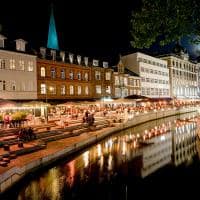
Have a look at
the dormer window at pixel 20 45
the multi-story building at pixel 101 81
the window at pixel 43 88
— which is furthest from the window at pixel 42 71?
the multi-story building at pixel 101 81

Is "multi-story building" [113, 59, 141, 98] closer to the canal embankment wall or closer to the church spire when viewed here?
the church spire

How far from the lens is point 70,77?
53062mm

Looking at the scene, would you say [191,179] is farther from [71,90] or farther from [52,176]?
[71,90]

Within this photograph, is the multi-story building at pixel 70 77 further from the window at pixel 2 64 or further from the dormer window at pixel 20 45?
the window at pixel 2 64

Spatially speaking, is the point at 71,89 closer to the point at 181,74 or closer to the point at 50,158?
the point at 50,158

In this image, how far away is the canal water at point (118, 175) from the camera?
15.5 metres

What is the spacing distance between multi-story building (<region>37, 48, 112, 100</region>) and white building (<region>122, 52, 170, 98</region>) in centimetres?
1374

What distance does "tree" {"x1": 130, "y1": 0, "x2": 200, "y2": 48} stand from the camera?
20.4m

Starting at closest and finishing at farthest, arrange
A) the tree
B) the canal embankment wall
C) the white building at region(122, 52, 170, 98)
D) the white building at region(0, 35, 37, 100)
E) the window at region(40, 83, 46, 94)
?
the canal embankment wall
the tree
the white building at region(0, 35, 37, 100)
the window at region(40, 83, 46, 94)
the white building at region(122, 52, 170, 98)

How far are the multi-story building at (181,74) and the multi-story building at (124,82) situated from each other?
90.3 ft

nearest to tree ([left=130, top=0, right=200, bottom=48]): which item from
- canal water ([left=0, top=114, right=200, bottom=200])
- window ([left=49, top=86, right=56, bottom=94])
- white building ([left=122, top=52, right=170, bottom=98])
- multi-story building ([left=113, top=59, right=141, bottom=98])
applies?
canal water ([left=0, top=114, right=200, bottom=200])

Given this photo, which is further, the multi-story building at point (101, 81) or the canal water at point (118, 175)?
the multi-story building at point (101, 81)

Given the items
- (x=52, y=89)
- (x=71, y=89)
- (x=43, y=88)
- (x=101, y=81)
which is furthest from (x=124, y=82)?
(x=43, y=88)

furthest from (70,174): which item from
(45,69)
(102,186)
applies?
(45,69)
